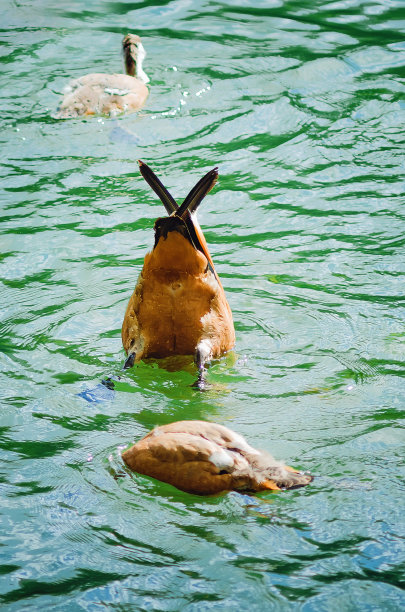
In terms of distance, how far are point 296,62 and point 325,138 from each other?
2.33m

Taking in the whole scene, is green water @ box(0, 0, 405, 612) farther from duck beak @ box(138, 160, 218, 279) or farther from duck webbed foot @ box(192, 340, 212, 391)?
duck beak @ box(138, 160, 218, 279)

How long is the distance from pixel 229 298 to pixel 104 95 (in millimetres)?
4331

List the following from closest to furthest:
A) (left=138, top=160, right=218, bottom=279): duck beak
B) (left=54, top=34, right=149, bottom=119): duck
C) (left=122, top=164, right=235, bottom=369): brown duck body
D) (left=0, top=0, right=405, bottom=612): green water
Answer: (left=0, top=0, right=405, bottom=612): green water < (left=138, top=160, right=218, bottom=279): duck beak < (left=122, top=164, right=235, bottom=369): brown duck body < (left=54, top=34, right=149, bottom=119): duck

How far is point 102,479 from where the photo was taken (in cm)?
442

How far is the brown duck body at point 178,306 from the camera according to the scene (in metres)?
5.49

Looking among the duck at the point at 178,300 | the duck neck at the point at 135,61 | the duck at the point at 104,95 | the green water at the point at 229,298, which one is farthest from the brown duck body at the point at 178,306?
the duck neck at the point at 135,61

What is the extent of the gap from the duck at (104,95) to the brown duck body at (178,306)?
184 inches

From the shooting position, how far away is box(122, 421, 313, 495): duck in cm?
423

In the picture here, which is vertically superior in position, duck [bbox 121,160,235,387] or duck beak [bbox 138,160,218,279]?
duck beak [bbox 138,160,218,279]

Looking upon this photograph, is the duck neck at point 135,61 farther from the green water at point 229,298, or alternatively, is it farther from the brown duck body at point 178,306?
the brown duck body at point 178,306

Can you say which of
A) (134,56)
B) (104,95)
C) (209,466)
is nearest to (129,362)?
(209,466)

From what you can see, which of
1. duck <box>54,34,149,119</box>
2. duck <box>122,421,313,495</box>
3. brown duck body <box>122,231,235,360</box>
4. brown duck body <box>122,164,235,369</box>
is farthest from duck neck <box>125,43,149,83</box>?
duck <box>122,421,313,495</box>

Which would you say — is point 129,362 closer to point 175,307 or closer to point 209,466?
point 175,307

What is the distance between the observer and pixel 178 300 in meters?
5.57
